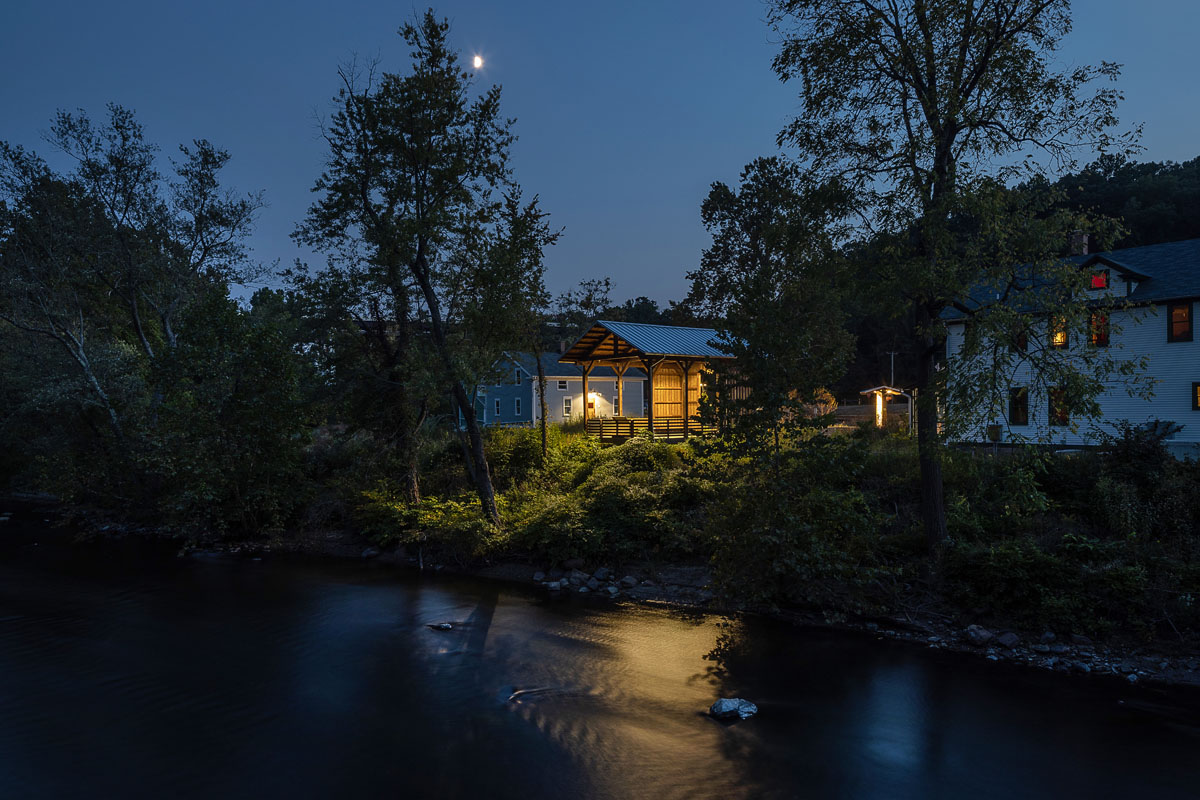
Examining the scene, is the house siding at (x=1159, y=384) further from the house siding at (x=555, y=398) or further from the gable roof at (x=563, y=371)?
the house siding at (x=555, y=398)

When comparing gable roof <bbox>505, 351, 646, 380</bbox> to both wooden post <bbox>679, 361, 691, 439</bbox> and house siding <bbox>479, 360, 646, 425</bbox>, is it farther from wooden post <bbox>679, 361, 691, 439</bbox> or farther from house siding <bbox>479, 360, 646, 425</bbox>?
wooden post <bbox>679, 361, 691, 439</bbox>

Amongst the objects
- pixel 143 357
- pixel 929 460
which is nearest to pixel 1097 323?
pixel 929 460

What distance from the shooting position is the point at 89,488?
75.6 ft

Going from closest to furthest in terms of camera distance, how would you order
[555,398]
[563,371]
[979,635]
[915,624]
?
[979,635] → [915,624] → [555,398] → [563,371]

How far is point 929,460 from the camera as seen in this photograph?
11555 millimetres

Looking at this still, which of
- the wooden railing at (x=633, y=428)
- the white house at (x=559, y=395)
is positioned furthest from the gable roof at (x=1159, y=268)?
the white house at (x=559, y=395)

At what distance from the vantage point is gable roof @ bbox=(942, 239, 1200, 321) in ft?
67.2

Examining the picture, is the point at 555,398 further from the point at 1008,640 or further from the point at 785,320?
the point at 1008,640

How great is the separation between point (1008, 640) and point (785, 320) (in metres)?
5.97

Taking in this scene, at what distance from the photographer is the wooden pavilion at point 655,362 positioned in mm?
24453

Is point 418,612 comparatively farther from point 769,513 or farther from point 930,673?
point 930,673

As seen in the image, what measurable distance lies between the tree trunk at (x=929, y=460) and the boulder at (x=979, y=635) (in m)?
1.54

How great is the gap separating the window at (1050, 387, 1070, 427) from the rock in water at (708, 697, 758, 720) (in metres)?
6.16

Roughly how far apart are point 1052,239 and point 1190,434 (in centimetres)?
1613
